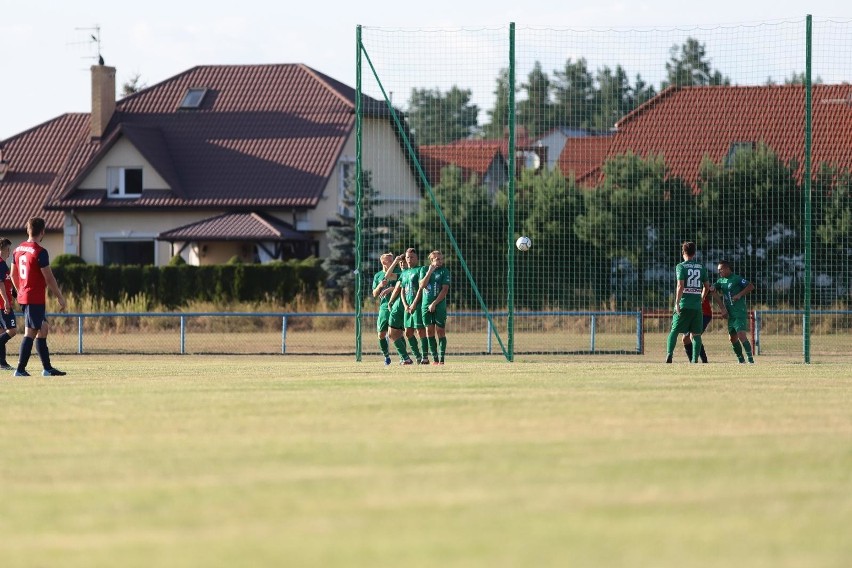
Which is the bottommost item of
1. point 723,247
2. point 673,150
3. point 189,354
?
point 189,354

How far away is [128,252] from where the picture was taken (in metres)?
57.6

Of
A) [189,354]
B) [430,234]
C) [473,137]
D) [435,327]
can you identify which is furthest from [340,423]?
[430,234]

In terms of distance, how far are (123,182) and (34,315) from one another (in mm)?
39808

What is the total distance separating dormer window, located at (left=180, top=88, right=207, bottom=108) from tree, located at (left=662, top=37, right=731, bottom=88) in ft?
114

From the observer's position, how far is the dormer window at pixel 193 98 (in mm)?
59688

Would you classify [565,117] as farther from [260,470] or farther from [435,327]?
[260,470]

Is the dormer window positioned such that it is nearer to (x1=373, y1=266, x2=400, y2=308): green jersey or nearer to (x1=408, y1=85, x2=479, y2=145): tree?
(x1=408, y1=85, x2=479, y2=145): tree

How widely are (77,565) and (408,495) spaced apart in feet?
6.84

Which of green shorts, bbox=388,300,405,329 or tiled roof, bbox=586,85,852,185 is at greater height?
tiled roof, bbox=586,85,852,185

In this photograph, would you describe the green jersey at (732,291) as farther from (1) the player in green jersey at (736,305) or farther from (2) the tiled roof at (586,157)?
(2) the tiled roof at (586,157)

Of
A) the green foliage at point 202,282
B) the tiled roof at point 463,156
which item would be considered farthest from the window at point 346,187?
the tiled roof at point 463,156

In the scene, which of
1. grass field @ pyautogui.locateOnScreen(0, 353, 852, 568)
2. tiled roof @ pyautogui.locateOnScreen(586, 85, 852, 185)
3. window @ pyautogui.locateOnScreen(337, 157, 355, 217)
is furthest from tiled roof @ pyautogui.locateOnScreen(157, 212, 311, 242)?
grass field @ pyautogui.locateOnScreen(0, 353, 852, 568)

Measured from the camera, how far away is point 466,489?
7977 mm

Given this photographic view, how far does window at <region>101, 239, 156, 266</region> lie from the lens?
188ft
